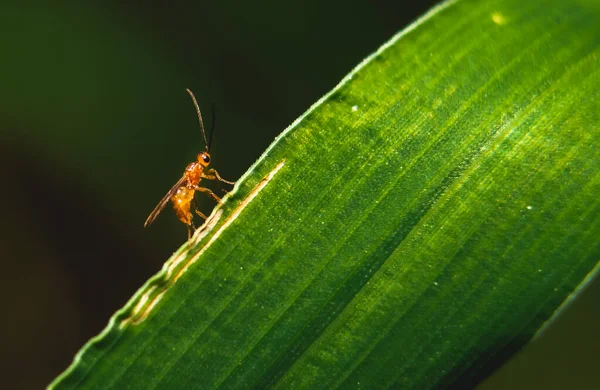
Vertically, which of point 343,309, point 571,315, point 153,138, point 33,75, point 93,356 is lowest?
point 93,356

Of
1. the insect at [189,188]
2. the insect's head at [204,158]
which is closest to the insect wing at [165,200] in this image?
the insect at [189,188]

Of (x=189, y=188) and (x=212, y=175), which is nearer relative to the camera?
(x=189, y=188)

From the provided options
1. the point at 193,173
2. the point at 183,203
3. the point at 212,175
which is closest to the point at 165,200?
the point at 183,203

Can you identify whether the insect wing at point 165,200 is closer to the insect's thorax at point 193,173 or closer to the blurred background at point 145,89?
the insect's thorax at point 193,173

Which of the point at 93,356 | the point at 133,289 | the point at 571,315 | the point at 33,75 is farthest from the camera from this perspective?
the point at 133,289

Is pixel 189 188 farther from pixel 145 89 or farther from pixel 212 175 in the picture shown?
pixel 145 89

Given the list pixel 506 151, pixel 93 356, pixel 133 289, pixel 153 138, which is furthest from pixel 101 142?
pixel 506 151

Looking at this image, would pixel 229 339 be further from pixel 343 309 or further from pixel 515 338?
pixel 515 338
